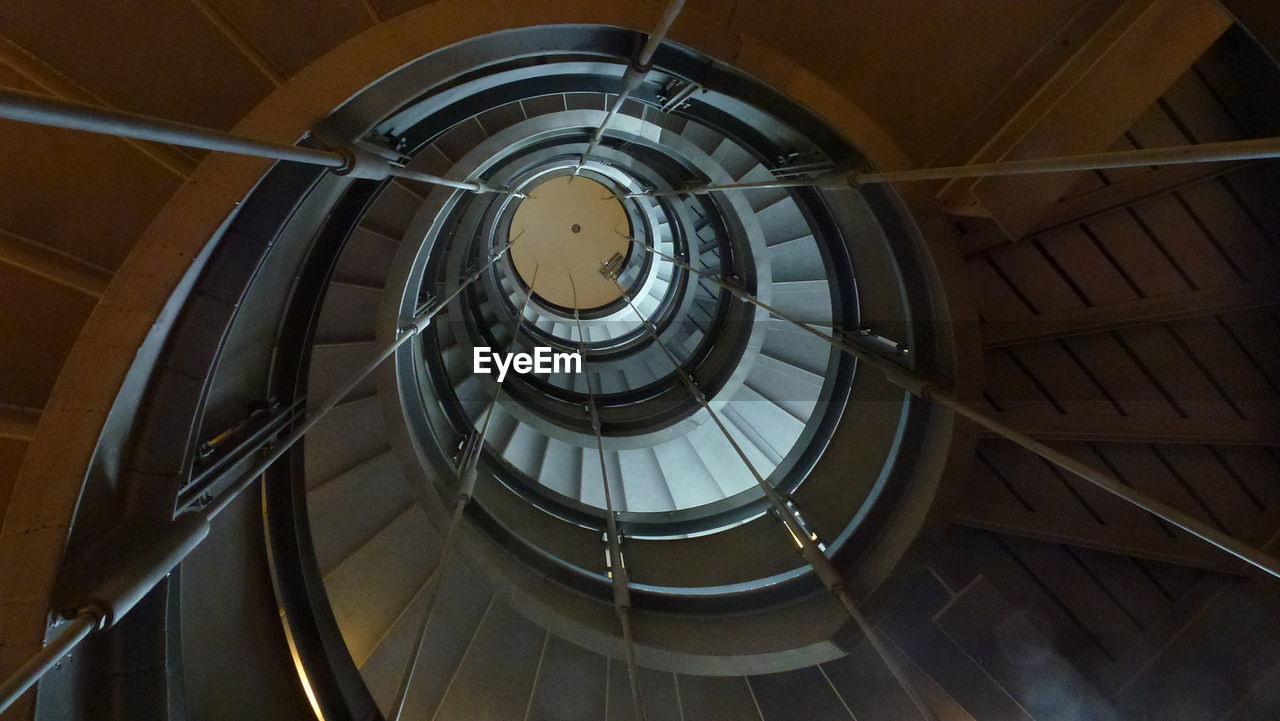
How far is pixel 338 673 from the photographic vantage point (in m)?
3.72

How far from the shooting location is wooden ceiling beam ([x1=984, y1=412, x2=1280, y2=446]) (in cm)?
273

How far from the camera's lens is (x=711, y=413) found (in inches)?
147

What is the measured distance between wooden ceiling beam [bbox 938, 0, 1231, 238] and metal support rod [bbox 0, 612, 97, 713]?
3514mm

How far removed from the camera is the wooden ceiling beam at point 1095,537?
288 cm

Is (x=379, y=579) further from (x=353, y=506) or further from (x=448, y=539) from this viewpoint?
(x=448, y=539)

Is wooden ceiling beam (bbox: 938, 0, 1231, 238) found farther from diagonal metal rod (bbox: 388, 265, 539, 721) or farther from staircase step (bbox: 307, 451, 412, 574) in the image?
staircase step (bbox: 307, 451, 412, 574)

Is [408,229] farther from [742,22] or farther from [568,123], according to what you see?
[742,22]

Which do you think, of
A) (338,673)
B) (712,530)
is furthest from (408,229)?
(712,530)

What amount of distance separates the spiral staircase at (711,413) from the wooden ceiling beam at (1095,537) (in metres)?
0.02

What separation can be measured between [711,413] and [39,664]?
3.10m

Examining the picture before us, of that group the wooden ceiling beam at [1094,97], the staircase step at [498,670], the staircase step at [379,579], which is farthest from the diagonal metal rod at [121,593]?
the wooden ceiling beam at [1094,97]

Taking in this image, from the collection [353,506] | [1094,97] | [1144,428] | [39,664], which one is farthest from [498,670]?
[1094,97]

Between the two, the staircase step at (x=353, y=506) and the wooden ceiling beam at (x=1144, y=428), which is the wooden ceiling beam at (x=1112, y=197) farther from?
the staircase step at (x=353, y=506)

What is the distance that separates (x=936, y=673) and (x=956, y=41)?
360 cm
